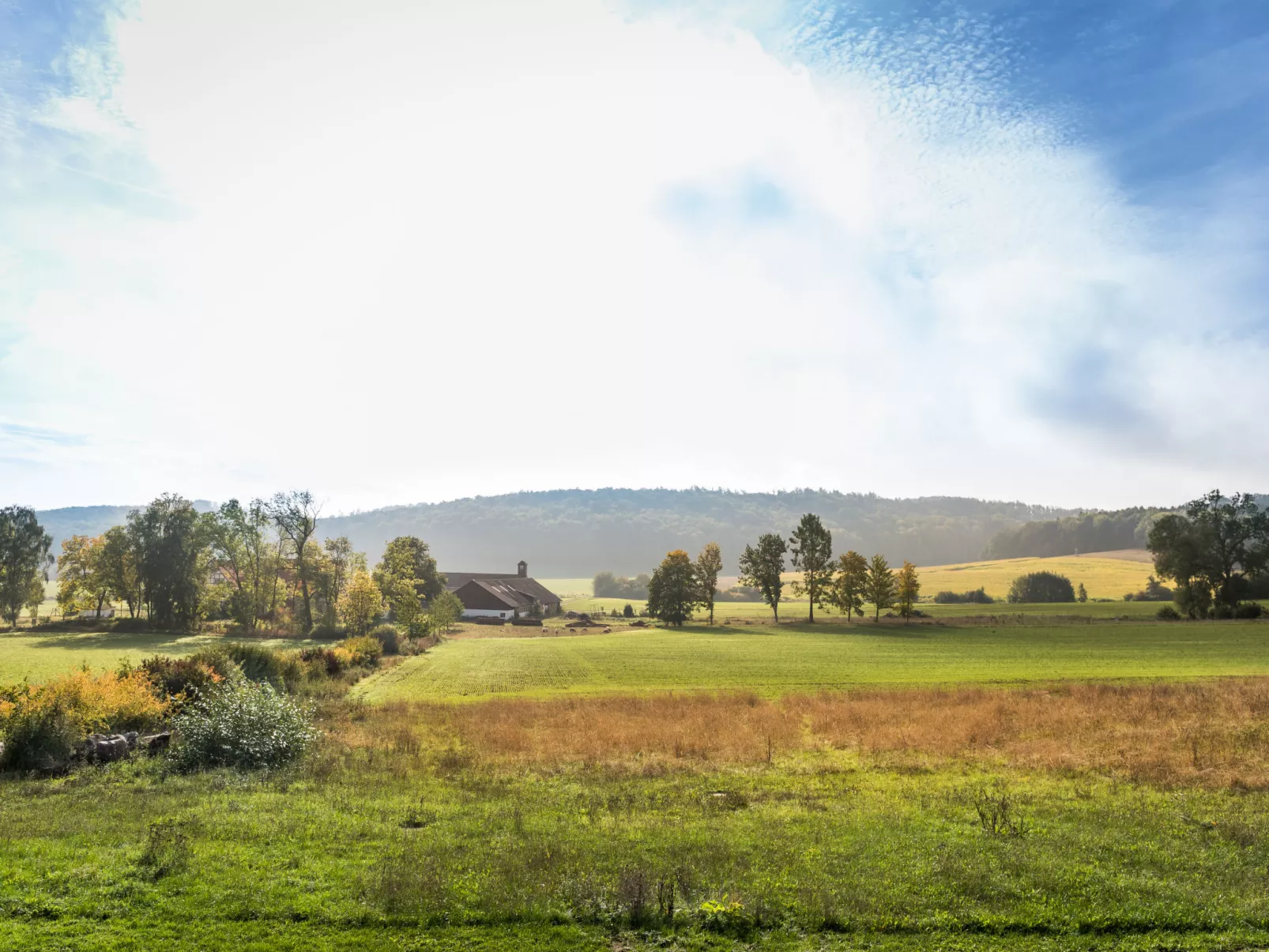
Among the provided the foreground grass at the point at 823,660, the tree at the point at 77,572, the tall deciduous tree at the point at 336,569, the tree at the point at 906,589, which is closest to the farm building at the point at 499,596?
the tall deciduous tree at the point at 336,569

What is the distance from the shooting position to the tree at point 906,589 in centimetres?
9950

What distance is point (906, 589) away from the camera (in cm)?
9981

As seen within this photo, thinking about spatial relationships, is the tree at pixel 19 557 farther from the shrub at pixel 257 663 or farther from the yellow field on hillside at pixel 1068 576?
the yellow field on hillside at pixel 1068 576

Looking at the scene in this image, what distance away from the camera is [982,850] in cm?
1405

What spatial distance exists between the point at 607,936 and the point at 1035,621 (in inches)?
3602

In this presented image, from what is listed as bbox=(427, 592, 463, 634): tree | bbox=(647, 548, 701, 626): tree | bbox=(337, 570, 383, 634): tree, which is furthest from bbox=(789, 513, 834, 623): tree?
bbox=(337, 570, 383, 634): tree

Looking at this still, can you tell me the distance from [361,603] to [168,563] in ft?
78.6

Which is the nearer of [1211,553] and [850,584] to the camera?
[1211,553]

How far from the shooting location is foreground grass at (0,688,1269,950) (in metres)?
11.0

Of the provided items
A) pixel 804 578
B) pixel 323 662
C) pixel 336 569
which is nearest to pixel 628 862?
pixel 323 662

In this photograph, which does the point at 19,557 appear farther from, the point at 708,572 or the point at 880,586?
the point at 880,586

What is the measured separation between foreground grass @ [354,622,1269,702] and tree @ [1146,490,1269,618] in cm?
1413

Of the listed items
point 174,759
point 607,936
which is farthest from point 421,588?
point 607,936

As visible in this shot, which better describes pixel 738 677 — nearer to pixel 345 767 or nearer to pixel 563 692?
pixel 563 692
